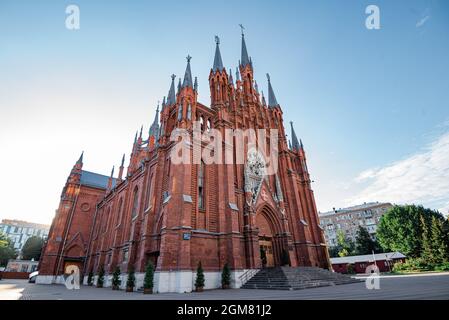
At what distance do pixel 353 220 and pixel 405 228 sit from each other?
28.5 m

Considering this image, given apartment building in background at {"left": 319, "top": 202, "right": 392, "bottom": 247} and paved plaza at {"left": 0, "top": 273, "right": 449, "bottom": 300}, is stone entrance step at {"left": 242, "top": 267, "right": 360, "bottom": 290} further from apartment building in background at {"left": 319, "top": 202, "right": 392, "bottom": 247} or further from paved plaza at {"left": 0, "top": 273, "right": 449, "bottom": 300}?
apartment building in background at {"left": 319, "top": 202, "right": 392, "bottom": 247}

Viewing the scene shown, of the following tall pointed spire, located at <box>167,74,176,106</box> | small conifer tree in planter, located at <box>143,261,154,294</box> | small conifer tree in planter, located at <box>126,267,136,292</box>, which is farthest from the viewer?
tall pointed spire, located at <box>167,74,176,106</box>

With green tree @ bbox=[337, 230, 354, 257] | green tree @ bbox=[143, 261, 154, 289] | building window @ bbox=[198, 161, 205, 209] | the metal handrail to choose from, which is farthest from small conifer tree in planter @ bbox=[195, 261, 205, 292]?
green tree @ bbox=[337, 230, 354, 257]

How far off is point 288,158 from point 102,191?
34.4 m

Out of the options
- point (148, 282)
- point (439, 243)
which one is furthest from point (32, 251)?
point (439, 243)

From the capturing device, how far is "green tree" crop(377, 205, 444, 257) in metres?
38.9

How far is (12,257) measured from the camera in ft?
201

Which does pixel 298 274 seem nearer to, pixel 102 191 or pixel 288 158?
pixel 288 158

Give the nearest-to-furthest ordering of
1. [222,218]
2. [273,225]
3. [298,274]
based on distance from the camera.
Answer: [298,274], [222,218], [273,225]

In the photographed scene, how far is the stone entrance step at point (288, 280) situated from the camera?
48.5 ft

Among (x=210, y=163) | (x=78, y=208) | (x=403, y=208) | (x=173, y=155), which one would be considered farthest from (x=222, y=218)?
(x=403, y=208)

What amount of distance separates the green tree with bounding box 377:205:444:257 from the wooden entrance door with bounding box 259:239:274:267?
109 ft

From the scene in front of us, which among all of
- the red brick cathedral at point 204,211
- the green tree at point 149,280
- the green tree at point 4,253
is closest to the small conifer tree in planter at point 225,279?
the red brick cathedral at point 204,211
